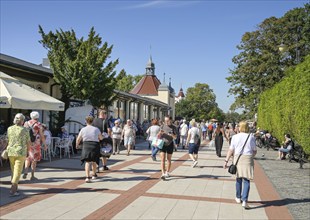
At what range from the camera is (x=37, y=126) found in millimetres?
9062

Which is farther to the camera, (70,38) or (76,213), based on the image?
(70,38)

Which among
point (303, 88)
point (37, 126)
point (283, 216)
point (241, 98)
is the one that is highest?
point (241, 98)

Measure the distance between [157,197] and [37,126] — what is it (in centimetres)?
367

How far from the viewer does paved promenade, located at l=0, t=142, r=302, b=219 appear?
6289mm

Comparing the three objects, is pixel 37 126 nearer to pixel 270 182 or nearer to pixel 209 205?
pixel 209 205

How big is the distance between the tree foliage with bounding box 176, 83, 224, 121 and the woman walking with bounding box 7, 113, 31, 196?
78.3 metres

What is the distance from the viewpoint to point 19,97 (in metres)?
10.9

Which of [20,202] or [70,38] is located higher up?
[70,38]

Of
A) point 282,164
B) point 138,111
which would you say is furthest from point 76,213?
point 138,111

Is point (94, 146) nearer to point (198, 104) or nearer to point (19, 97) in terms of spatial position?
point (19, 97)

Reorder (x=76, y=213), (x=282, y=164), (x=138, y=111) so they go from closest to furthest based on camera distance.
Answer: (x=76, y=213) → (x=282, y=164) → (x=138, y=111)

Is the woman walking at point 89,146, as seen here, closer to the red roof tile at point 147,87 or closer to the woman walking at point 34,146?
the woman walking at point 34,146

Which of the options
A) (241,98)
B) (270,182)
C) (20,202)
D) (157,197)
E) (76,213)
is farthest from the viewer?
(241,98)

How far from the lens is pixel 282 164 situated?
14930 millimetres
